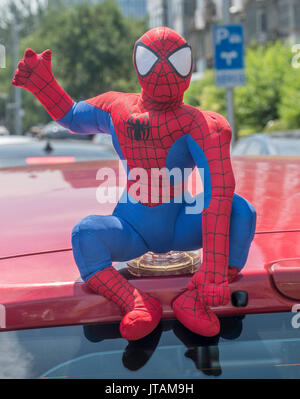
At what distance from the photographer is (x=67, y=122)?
1.55m

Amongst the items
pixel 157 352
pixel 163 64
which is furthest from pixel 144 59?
pixel 157 352

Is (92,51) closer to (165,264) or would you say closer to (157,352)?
(165,264)

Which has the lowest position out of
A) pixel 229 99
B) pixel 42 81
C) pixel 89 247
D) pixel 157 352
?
pixel 157 352

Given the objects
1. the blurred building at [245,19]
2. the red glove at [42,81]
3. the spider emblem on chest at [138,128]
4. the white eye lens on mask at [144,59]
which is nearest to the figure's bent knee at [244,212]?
the spider emblem on chest at [138,128]

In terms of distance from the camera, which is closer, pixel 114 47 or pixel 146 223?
pixel 146 223

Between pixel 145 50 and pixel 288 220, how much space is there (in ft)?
2.11

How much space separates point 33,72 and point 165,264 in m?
0.61

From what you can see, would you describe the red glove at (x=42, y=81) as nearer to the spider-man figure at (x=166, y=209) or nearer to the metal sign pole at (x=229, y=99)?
the spider-man figure at (x=166, y=209)

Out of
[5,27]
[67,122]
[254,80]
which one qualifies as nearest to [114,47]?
[254,80]

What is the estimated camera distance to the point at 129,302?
124 centimetres

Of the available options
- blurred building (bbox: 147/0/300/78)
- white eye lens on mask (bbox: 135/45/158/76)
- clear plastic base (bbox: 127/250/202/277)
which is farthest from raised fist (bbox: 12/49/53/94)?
blurred building (bbox: 147/0/300/78)

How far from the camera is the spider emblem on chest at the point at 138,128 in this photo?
1346 millimetres

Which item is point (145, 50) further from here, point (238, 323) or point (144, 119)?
point (238, 323)

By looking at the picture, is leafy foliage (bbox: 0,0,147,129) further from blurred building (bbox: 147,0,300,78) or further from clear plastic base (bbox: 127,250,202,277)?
clear plastic base (bbox: 127,250,202,277)
